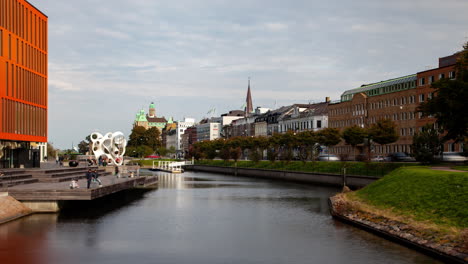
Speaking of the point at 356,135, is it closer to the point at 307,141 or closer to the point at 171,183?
the point at 307,141

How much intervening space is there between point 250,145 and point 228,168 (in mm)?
9506

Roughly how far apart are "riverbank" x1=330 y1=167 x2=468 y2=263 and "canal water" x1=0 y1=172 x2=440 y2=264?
94 cm

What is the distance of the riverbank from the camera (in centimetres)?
2773

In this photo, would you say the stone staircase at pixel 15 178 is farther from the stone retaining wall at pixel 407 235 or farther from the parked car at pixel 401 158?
the parked car at pixel 401 158

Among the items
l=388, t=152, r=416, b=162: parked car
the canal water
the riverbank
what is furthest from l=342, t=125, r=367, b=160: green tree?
the riverbank

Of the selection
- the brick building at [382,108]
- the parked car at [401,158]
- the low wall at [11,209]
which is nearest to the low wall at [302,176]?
the parked car at [401,158]

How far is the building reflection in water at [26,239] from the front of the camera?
26.6 meters

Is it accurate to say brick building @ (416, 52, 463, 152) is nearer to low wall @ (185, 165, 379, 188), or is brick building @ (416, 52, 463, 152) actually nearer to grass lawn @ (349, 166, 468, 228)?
low wall @ (185, 165, 379, 188)

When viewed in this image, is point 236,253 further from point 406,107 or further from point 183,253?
point 406,107

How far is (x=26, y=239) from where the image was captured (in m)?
31.5

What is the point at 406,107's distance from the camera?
11262 cm

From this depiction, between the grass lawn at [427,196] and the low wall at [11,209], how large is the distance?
2560 cm

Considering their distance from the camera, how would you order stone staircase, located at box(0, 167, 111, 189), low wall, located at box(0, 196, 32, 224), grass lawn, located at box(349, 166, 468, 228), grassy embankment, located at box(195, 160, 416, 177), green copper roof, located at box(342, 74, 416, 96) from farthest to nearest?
1. green copper roof, located at box(342, 74, 416, 96)
2. grassy embankment, located at box(195, 160, 416, 177)
3. stone staircase, located at box(0, 167, 111, 189)
4. low wall, located at box(0, 196, 32, 224)
5. grass lawn, located at box(349, 166, 468, 228)

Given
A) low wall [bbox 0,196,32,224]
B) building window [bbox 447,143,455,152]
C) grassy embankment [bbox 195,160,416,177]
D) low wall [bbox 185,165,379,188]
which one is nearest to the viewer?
low wall [bbox 0,196,32,224]
